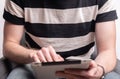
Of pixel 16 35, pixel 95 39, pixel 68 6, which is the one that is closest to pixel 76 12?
pixel 68 6

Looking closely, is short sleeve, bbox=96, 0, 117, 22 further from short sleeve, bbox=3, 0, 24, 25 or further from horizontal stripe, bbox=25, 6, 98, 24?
short sleeve, bbox=3, 0, 24, 25

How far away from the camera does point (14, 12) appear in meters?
1.10

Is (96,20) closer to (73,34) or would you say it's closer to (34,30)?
(73,34)

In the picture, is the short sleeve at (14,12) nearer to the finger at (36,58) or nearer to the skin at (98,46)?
the skin at (98,46)

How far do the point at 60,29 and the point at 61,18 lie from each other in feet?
0.15

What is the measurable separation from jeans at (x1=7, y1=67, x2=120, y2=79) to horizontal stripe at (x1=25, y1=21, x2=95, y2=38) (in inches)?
6.2

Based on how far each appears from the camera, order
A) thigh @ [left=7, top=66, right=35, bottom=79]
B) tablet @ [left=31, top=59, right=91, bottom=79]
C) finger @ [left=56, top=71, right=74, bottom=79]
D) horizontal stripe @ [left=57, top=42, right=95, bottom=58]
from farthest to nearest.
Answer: horizontal stripe @ [left=57, top=42, right=95, bottom=58]
thigh @ [left=7, top=66, right=35, bottom=79]
finger @ [left=56, top=71, right=74, bottom=79]
tablet @ [left=31, top=59, right=91, bottom=79]

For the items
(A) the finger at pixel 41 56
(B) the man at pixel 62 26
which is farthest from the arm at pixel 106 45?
(A) the finger at pixel 41 56

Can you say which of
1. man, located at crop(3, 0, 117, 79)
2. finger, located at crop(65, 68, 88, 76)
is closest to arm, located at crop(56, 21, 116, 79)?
man, located at crop(3, 0, 117, 79)

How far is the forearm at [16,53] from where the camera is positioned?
1.05 m

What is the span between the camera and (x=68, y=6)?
1079 mm

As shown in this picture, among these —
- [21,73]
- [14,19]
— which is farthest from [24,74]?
[14,19]

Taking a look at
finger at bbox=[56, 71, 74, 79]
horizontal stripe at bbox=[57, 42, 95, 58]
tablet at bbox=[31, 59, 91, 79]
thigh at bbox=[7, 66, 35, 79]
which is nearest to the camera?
tablet at bbox=[31, 59, 91, 79]

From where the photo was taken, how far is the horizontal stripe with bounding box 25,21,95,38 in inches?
43.1
